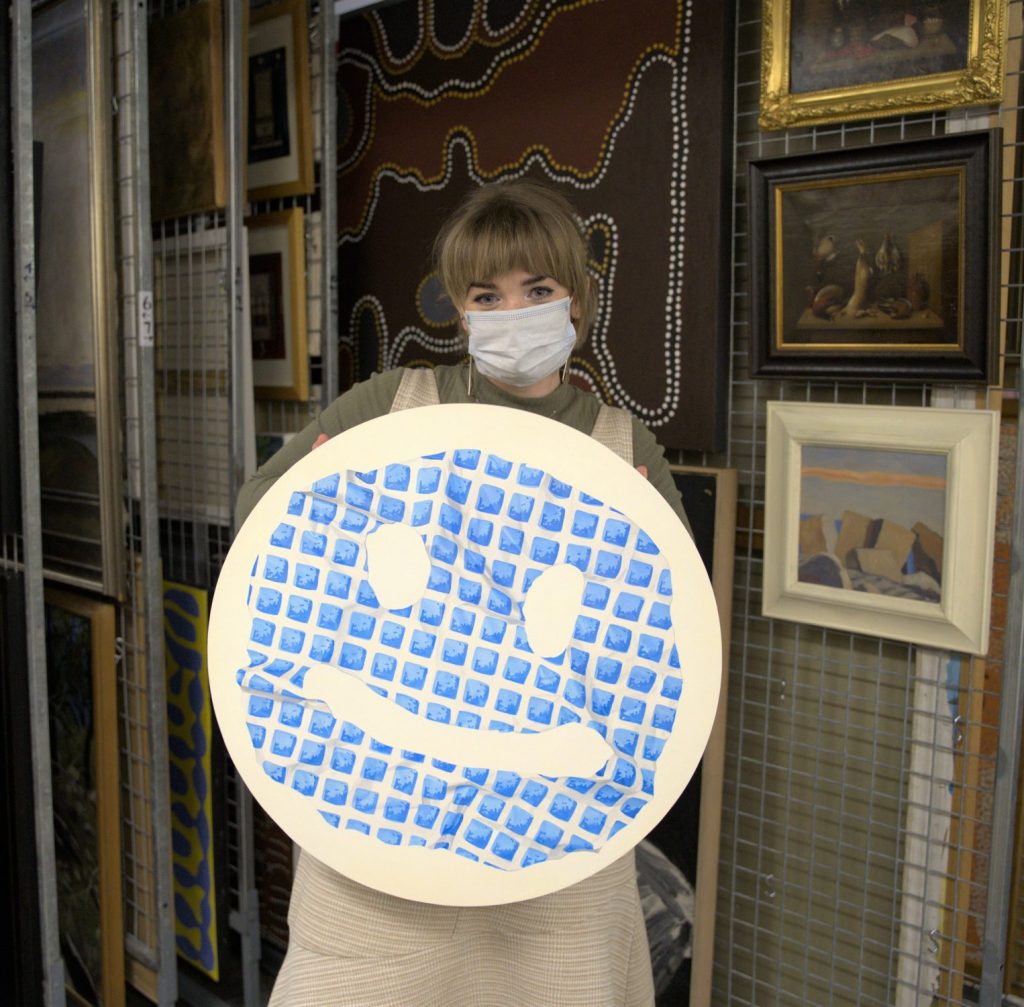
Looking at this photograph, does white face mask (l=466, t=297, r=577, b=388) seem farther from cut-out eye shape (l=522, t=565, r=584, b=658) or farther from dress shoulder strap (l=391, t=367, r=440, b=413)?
cut-out eye shape (l=522, t=565, r=584, b=658)

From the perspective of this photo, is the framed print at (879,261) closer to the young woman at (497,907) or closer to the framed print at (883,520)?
the framed print at (883,520)

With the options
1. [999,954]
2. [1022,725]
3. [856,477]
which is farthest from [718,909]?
[856,477]

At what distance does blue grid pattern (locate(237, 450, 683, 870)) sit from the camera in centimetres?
109

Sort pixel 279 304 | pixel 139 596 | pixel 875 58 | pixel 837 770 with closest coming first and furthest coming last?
pixel 875 58
pixel 837 770
pixel 139 596
pixel 279 304

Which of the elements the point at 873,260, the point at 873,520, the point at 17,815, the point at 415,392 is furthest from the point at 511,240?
the point at 17,815

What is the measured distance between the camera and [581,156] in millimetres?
1803

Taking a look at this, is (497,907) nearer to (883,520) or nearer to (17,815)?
(883,520)

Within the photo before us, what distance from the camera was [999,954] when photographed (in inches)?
57.0

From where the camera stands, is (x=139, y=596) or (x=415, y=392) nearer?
(x=415, y=392)

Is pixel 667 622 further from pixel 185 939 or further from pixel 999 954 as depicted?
pixel 185 939

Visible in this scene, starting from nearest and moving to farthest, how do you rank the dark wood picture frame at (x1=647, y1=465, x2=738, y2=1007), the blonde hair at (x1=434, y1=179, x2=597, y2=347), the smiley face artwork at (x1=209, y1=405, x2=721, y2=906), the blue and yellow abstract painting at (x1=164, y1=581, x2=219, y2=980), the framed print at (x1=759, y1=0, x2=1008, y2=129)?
the smiley face artwork at (x1=209, y1=405, x2=721, y2=906), the blonde hair at (x1=434, y1=179, x2=597, y2=347), the framed print at (x1=759, y1=0, x2=1008, y2=129), the dark wood picture frame at (x1=647, y1=465, x2=738, y2=1007), the blue and yellow abstract painting at (x1=164, y1=581, x2=219, y2=980)

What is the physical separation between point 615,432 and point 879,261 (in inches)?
22.1

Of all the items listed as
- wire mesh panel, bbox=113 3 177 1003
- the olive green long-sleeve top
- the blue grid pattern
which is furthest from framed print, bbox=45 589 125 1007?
the blue grid pattern

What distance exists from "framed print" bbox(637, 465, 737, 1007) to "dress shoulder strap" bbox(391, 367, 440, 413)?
22.7 inches
